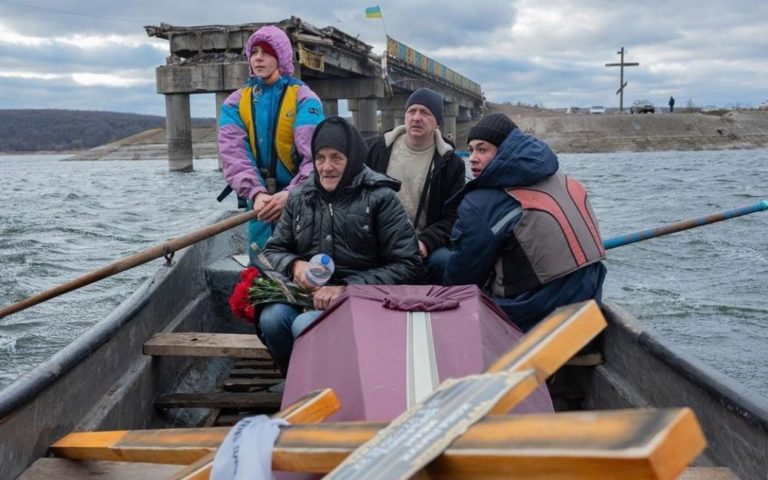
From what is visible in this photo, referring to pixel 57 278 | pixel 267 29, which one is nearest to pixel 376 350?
pixel 267 29

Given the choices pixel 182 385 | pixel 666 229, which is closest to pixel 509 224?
pixel 182 385

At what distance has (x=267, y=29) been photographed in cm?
455

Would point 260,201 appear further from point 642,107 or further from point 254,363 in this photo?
point 642,107

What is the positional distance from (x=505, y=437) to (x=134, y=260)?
366cm

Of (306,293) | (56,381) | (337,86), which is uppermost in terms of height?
(337,86)

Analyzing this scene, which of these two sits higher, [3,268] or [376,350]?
[376,350]

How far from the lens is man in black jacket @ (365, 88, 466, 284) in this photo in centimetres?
448

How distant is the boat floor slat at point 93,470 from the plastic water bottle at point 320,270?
3.66ft

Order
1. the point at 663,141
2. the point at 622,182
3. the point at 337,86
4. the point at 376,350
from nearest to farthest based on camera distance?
the point at 376,350
the point at 622,182
the point at 337,86
the point at 663,141

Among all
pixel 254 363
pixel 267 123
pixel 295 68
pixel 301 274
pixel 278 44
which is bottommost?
pixel 254 363

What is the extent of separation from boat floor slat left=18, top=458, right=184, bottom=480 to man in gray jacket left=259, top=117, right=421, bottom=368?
1.03m

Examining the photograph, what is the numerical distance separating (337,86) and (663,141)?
3241 cm

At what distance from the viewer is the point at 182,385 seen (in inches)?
179

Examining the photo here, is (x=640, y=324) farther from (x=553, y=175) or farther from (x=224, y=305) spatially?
(x=224, y=305)
